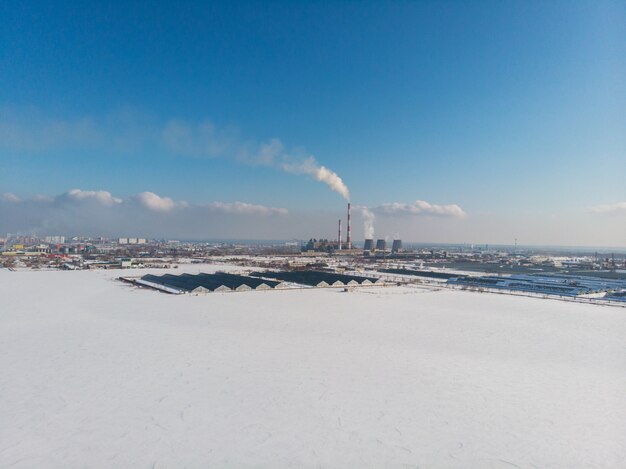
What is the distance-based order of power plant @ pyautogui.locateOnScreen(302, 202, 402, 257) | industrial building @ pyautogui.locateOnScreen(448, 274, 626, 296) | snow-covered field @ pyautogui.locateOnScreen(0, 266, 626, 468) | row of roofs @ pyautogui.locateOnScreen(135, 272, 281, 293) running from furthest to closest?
power plant @ pyautogui.locateOnScreen(302, 202, 402, 257) < industrial building @ pyautogui.locateOnScreen(448, 274, 626, 296) < row of roofs @ pyautogui.locateOnScreen(135, 272, 281, 293) < snow-covered field @ pyautogui.locateOnScreen(0, 266, 626, 468)

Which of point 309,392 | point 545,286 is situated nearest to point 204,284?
point 309,392

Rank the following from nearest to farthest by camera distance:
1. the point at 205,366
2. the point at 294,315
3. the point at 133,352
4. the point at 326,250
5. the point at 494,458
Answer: the point at 494,458 → the point at 205,366 → the point at 133,352 → the point at 294,315 → the point at 326,250

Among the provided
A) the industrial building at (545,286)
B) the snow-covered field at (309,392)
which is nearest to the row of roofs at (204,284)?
the snow-covered field at (309,392)

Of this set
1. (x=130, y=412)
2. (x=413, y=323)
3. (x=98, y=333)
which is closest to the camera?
(x=130, y=412)

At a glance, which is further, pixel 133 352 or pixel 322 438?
pixel 133 352

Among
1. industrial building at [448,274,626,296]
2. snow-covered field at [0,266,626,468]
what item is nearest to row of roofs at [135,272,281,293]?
snow-covered field at [0,266,626,468]

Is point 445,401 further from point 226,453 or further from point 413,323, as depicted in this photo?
point 413,323

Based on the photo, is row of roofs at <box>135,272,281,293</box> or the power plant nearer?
row of roofs at <box>135,272,281,293</box>

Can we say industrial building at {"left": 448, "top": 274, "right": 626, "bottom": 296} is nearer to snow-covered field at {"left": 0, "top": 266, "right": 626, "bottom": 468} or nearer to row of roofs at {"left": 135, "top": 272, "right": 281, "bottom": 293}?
snow-covered field at {"left": 0, "top": 266, "right": 626, "bottom": 468}

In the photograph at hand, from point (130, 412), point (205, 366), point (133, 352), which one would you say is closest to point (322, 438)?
point (130, 412)
